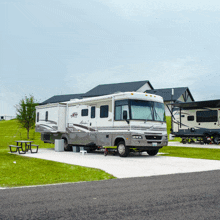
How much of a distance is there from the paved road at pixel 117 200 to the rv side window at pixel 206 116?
18352 mm

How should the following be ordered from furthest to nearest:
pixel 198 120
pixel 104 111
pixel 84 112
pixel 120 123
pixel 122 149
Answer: pixel 198 120 → pixel 84 112 → pixel 104 111 → pixel 122 149 → pixel 120 123

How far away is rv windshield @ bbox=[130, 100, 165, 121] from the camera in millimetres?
14891

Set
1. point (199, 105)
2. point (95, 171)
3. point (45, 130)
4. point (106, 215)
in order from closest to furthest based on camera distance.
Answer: point (106, 215)
point (95, 171)
point (45, 130)
point (199, 105)

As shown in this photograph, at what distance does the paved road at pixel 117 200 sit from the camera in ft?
15.5

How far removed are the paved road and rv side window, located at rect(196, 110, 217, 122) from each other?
18.4m

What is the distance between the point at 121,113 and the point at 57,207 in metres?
10.2

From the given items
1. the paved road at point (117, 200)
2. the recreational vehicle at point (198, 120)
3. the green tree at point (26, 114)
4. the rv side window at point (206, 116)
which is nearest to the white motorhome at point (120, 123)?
the paved road at point (117, 200)

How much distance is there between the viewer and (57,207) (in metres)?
5.14

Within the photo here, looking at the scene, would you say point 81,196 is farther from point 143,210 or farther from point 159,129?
point 159,129

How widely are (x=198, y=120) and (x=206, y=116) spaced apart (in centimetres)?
81

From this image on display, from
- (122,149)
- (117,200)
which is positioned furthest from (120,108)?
(117,200)

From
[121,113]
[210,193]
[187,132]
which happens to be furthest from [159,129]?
[187,132]

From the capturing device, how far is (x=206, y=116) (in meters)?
25.8

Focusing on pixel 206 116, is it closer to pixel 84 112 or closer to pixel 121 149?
pixel 84 112
